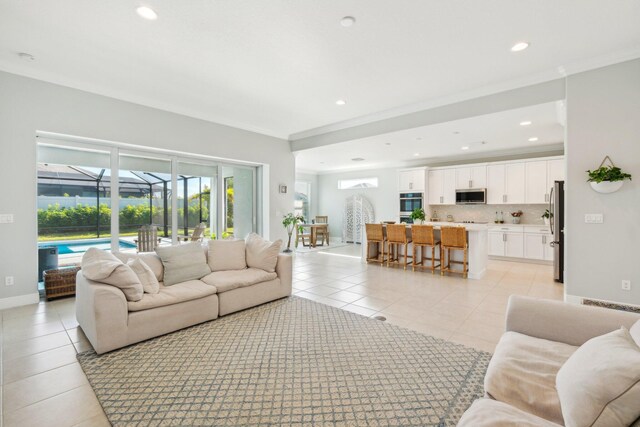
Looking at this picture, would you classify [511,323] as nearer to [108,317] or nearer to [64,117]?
[108,317]

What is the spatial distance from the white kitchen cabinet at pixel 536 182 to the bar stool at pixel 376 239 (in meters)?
3.60

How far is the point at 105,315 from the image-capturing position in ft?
8.29

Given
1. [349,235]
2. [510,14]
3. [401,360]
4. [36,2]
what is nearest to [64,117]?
[36,2]

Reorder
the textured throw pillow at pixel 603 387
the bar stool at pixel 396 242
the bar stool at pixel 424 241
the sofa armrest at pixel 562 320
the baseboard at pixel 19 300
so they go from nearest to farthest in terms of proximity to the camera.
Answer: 1. the textured throw pillow at pixel 603 387
2. the sofa armrest at pixel 562 320
3. the baseboard at pixel 19 300
4. the bar stool at pixel 424 241
5. the bar stool at pixel 396 242

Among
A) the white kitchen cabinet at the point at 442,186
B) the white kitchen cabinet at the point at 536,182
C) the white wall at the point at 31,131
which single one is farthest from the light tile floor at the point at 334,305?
the white kitchen cabinet at the point at 442,186

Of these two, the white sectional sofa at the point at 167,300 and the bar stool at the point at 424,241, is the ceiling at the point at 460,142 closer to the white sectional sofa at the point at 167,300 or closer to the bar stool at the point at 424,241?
the bar stool at the point at 424,241

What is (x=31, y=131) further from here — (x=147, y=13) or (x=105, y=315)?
(x=105, y=315)

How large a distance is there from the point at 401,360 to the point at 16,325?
13.0 feet

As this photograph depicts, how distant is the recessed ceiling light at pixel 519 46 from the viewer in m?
3.21

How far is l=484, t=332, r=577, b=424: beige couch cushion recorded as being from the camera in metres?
1.31

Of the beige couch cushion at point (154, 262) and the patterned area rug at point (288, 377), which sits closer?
the patterned area rug at point (288, 377)

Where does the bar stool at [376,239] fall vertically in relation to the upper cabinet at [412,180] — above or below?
below

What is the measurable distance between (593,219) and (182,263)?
16.3ft

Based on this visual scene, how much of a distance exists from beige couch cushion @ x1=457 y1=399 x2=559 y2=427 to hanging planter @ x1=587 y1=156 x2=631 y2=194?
3.53m
